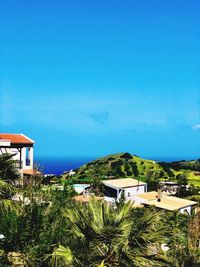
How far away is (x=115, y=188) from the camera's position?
187ft

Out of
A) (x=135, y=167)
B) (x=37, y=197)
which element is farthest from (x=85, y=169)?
(x=37, y=197)

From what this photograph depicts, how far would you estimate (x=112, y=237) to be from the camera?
449 inches

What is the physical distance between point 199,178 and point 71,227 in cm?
7173

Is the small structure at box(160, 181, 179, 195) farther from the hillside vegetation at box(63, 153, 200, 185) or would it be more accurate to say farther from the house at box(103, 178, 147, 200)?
the house at box(103, 178, 147, 200)

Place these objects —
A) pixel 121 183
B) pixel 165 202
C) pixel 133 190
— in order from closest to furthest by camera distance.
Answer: pixel 165 202 → pixel 121 183 → pixel 133 190

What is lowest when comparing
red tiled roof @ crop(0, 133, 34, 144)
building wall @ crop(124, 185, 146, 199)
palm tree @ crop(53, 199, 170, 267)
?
building wall @ crop(124, 185, 146, 199)

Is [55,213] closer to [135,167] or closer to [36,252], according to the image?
[36,252]

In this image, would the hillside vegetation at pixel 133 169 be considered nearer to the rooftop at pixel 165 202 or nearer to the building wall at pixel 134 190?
the building wall at pixel 134 190

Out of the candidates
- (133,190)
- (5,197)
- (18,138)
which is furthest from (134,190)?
(5,197)

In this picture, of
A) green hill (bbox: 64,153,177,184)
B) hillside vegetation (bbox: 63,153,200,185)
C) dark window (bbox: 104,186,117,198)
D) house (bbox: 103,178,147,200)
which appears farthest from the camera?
green hill (bbox: 64,153,177,184)

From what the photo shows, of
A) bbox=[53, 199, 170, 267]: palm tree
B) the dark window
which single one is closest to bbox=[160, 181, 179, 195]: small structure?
the dark window

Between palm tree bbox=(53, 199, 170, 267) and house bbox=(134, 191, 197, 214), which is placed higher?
palm tree bbox=(53, 199, 170, 267)

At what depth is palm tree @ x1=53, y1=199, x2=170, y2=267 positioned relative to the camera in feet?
37.1

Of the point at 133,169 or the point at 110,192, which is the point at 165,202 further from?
the point at 133,169
